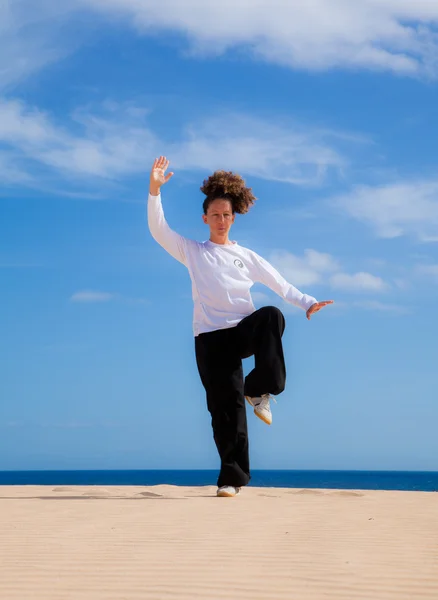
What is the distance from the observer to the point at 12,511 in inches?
240

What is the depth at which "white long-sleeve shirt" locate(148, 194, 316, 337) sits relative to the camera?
732 centimetres

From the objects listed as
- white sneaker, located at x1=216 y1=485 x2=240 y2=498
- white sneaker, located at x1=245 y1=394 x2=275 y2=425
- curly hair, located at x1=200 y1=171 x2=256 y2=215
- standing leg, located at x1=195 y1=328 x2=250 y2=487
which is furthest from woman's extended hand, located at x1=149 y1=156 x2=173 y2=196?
white sneaker, located at x1=216 y1=485 x2=240 y2=498

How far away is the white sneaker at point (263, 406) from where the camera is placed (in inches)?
273

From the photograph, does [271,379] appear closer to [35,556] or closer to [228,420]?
[228,420]

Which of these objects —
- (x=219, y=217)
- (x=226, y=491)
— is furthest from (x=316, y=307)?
(x=226, y=491)

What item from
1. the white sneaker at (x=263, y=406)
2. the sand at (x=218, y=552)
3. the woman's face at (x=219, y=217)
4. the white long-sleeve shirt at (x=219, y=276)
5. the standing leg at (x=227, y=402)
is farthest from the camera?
the woman's face at (x=219, y=217)

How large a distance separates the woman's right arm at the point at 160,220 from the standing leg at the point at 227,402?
96cm

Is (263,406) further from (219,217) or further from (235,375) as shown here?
(219,217)

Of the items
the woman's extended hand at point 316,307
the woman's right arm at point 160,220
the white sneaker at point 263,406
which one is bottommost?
the white sneaker at point 263,406

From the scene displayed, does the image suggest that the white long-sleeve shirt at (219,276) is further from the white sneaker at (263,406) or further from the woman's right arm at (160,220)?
the white sneaker at (263,406)

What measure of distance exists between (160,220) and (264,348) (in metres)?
1.68

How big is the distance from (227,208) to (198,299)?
960 millimetres

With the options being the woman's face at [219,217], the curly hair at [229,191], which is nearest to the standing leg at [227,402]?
the woman's face at [219,217]

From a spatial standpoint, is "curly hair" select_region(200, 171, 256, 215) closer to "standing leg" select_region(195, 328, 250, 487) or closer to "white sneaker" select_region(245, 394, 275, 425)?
"standing leg" select_region(195, 328, 250, 487)
